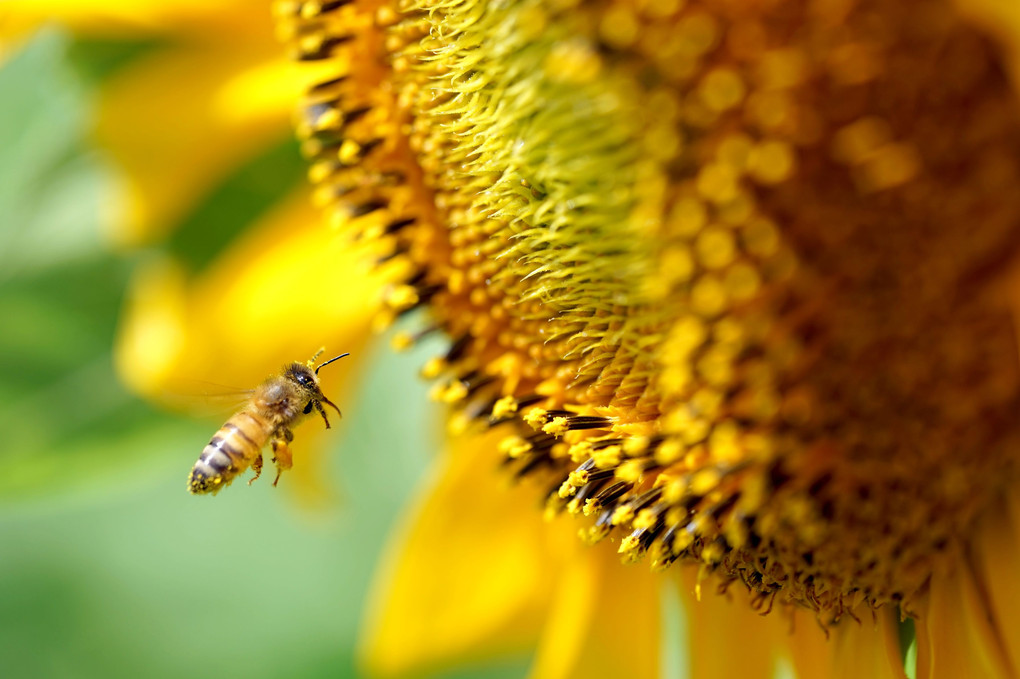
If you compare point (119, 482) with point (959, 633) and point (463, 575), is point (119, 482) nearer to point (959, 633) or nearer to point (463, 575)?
point (463, 575)

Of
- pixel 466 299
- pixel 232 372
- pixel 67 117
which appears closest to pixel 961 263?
pixel 466 299

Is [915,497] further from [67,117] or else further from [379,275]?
[67,117]

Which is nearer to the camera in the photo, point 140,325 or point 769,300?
point 769,300

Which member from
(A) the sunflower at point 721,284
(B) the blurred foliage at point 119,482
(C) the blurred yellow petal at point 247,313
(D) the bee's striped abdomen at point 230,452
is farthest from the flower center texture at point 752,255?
(B) the blurred foliage at point 119,482

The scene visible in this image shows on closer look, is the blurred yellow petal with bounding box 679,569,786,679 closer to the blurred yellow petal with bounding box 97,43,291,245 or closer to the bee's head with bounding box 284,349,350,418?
the bee's head with bounding box 284,349,350,418

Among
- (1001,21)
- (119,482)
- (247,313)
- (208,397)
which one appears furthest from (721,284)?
(119,482)

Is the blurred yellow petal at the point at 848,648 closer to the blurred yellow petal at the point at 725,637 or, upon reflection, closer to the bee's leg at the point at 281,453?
the blurred yellow petal at the point at 725,637

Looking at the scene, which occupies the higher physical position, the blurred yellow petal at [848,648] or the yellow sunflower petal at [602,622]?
the yellow sunflower petal at [602,622]
